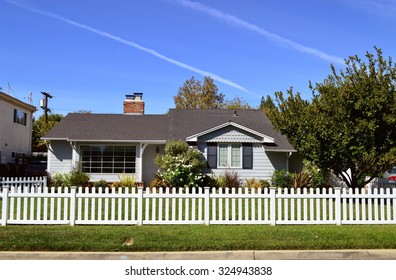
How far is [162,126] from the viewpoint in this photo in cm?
2414

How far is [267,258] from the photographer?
7.23 meters

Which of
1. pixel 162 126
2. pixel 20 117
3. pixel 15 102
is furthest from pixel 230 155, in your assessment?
pixel 20 117

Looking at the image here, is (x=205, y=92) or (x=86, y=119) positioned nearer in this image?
(x=86, y=119)

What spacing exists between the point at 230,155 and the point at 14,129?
1594 cm

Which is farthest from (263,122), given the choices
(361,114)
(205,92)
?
(205,92)

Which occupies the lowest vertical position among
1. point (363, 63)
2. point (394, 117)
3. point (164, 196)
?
point (164, 196)

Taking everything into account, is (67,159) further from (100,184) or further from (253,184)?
(253,184)

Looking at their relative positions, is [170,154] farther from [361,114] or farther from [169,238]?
[169,238]

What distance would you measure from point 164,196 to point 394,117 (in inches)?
342

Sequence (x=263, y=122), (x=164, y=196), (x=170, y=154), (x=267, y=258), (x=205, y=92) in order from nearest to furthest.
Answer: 1. (x=267, y=258)
2. (x=164, y=196)
3. (x=170, y=154)
4. (x=263, y=122)
5. (x=205, y=92)

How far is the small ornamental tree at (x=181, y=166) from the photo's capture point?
62.5 feet

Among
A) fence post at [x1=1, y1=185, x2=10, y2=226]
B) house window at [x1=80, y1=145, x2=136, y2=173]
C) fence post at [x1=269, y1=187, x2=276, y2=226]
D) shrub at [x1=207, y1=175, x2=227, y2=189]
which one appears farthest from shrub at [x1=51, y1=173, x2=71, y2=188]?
fence post at [x1=269, y1=187, x2=276, y2=226]

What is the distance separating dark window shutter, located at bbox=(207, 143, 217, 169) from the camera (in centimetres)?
2086

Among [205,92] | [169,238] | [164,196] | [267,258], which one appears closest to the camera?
[267,258]
